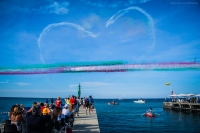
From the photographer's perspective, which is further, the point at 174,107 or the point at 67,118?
the point at 174,107

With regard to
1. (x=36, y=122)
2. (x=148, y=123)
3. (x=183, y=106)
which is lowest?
(x=148, y=123)

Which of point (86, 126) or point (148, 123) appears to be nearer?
point (86, 126)

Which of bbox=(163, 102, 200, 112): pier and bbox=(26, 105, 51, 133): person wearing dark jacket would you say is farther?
bbox=(163, 102, 200, 112): pier

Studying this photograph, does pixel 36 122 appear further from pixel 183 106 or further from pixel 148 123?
pixel 183 106

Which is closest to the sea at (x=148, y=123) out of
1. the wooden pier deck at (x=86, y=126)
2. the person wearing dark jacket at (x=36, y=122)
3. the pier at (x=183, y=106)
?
the pier at (x=183, y=106)

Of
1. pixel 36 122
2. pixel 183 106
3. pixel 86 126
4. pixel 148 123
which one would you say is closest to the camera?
pixel 36 122

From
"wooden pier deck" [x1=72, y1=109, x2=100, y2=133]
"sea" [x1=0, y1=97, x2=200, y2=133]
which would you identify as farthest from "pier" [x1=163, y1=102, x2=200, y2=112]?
"wooden pier deck" [x1=72, y1=109, x2=100, y2=133]

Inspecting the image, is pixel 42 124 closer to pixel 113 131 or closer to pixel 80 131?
pixel 80 131

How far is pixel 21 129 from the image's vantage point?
8.70 m

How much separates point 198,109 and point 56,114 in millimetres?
60708

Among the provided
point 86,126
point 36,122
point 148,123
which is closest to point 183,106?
point 148,123

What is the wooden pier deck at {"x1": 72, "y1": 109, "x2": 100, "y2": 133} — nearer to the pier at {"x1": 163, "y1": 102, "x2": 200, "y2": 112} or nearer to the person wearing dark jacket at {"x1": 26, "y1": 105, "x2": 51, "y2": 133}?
the person wearing dark jacket at {"x1": 26, "y1": 105, "x2": 51, "y2": 133}

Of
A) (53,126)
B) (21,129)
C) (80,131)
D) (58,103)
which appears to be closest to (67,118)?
(80,131)

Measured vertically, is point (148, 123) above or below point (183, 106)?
below
